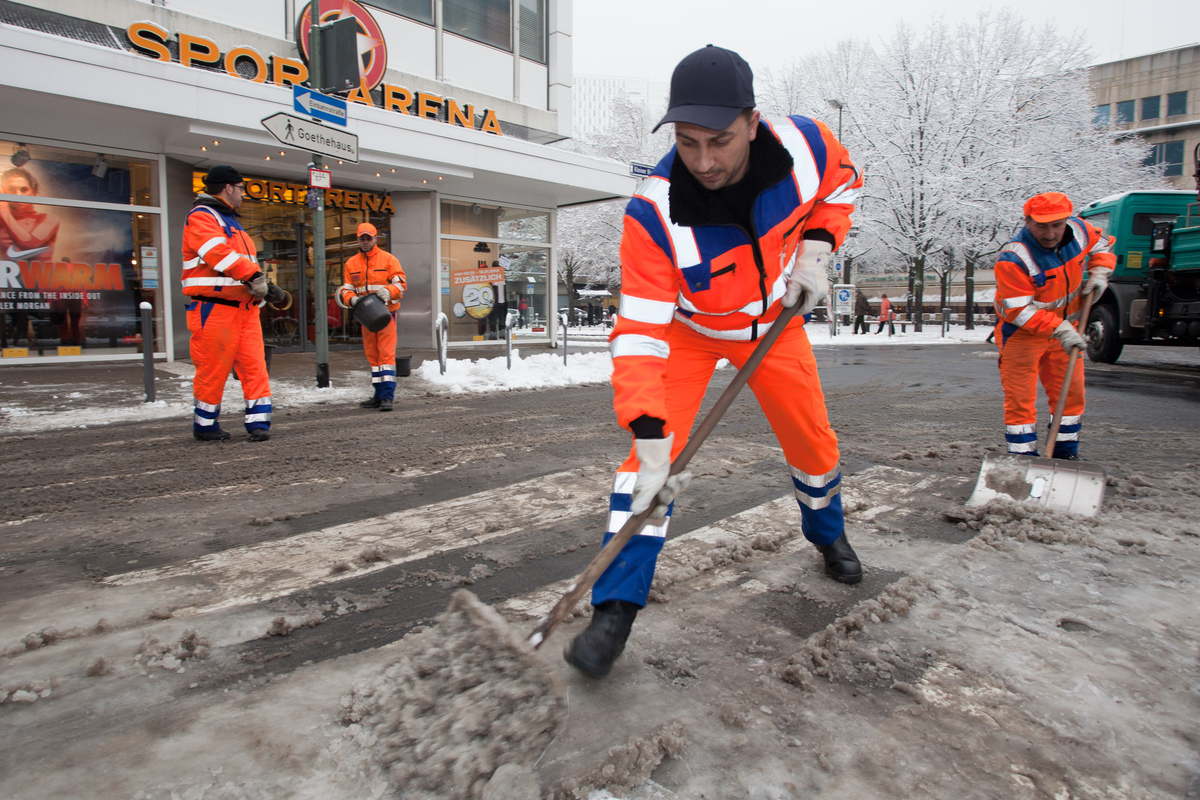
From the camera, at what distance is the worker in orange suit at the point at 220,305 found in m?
5.36

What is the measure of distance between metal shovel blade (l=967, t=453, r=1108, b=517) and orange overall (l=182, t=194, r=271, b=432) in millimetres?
5033

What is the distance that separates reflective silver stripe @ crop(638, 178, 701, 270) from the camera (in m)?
2.21

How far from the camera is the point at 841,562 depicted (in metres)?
2.82

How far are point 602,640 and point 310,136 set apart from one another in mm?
7756

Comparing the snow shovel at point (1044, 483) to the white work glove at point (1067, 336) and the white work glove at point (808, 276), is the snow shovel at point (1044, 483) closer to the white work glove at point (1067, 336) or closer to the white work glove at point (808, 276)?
the white work glove at point (1067, 336)

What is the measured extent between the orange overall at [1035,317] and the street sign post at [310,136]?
7068 millimetres

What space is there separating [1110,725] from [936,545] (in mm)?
1406

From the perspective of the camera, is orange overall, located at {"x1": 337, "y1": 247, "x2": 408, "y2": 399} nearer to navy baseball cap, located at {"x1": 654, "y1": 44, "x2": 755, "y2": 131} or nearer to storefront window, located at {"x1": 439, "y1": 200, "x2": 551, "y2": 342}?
navy baseball cap, located at {"x1": 654, "y1": 44, "x2": 755, "y2": 131}

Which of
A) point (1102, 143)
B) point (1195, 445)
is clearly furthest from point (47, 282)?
point (1102, 143)

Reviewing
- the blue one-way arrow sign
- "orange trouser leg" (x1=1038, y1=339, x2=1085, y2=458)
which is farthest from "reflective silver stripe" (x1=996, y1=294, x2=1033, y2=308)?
the blue one-way arrow sign

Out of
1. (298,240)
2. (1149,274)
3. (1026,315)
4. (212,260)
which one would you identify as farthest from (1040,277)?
(298,240)

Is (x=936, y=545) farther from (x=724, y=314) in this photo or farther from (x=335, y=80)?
(x=335, y=80)

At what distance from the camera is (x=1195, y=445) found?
538cm

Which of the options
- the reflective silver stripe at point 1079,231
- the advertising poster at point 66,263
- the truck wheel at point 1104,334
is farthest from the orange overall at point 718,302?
the advertising poster at point 66,263
